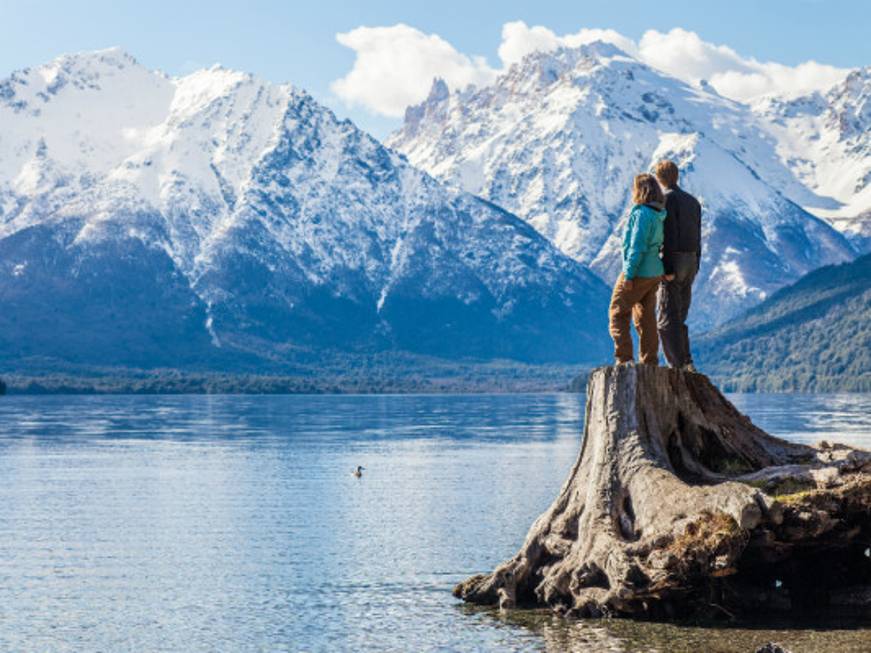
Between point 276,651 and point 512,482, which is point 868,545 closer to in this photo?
point 276,651

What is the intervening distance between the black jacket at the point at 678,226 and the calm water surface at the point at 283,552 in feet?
33.8

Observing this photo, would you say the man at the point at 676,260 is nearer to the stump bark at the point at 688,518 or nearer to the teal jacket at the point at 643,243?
the teal jacket at the point at 643,243

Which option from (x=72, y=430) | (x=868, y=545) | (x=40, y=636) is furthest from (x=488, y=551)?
(x=72, y=430)

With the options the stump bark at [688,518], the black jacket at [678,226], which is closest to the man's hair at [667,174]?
the black jacket at [678,226]

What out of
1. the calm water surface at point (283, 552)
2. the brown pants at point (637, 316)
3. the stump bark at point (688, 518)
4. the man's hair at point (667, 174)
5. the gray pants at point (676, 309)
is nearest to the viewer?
the stump bark at point (688, 518)

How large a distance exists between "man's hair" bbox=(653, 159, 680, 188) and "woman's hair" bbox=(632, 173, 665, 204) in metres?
0.31

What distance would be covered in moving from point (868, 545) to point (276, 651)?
16.7 m

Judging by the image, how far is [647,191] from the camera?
45.6 metres

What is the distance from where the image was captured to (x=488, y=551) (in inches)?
2827

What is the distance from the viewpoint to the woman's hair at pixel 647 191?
45.4 m

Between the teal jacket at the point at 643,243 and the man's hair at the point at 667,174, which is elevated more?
the man's hair at the point at 667,174

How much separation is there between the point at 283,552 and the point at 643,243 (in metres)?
32.8

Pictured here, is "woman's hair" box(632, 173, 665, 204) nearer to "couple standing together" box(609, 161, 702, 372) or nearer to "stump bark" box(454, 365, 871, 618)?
"couple standing together" box(609, 161, 702, 372)

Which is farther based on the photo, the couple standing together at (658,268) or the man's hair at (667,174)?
the man's hair at (667,174)
